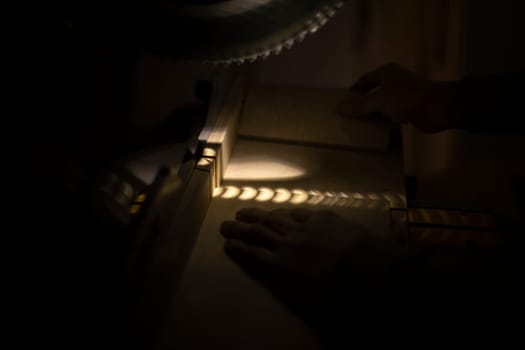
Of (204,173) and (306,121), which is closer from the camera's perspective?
(204,173)

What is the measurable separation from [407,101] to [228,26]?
2.13 feet

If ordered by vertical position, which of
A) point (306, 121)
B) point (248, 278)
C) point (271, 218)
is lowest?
point (248, 278)

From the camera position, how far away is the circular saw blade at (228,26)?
2.02ft

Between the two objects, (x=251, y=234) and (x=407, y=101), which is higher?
(x=407, y=101)

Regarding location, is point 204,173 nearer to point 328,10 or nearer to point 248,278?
point 248,278

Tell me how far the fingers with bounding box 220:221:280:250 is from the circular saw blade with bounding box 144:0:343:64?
1.02 ft

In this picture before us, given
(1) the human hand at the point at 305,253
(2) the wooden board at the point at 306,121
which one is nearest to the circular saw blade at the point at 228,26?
(1) the human hand at the point at 305,253

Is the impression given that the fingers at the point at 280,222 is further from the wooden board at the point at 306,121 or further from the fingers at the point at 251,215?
the wooden board at the point at 306,121

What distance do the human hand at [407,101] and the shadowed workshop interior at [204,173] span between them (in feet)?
0.12

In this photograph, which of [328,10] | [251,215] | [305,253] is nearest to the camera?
[328,10]

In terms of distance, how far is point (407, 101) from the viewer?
3.90 feet

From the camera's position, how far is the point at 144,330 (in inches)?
28.4

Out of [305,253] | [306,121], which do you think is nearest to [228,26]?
[305,253]

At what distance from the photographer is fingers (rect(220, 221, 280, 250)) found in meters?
0.86
